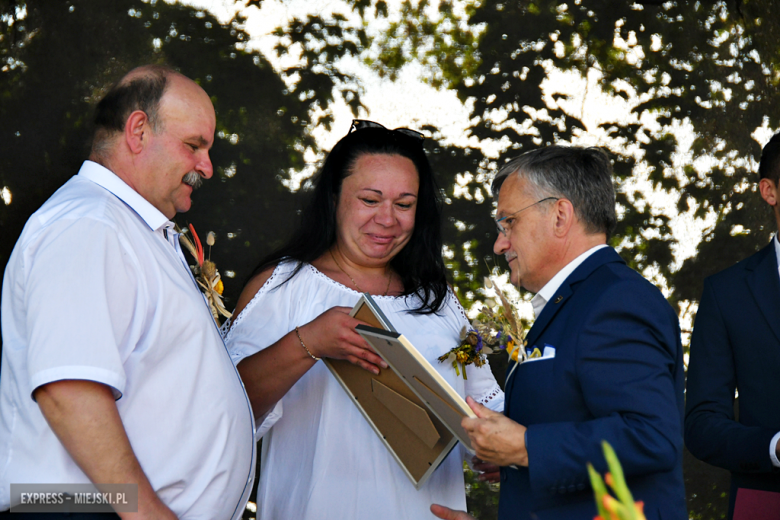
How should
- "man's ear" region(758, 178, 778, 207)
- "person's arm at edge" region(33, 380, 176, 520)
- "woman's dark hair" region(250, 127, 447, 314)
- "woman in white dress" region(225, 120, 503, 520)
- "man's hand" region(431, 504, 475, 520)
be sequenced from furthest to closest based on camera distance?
"woman's dark hair" region(250, 127, 447, 314) → "man's ear" region(758, 178, 778, 207) → "woman in white dress" region(225, 120, 503, 520) → "man's hand" region(431, 504, 475, 520) → "person's arm at edge" region(33, 380, 176, 520)

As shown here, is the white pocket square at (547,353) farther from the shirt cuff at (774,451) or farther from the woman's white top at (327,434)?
the shirt cuff at (774,451)

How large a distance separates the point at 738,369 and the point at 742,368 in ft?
0.06

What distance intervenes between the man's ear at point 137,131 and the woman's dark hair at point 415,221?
3.09 ft

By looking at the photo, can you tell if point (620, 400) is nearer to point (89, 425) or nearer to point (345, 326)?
point (345, 326)

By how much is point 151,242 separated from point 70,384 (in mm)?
462

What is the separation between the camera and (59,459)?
1633 mm

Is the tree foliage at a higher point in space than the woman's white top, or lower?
higher

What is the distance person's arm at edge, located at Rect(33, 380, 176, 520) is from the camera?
1.55 metres

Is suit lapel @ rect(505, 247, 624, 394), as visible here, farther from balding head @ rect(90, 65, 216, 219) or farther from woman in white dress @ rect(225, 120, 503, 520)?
balding head @ rect(90, 65, 216, 219)

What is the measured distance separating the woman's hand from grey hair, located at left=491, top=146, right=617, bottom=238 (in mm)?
685

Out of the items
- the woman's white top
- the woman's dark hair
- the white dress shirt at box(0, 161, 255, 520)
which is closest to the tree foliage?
the woman's dark hair

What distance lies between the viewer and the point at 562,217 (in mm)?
2029

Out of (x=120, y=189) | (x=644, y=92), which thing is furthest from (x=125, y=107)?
(x=644, y=92)

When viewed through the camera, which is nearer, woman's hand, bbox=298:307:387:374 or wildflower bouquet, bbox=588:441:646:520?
wildflower bouquet, bbox=588:441:646:520
